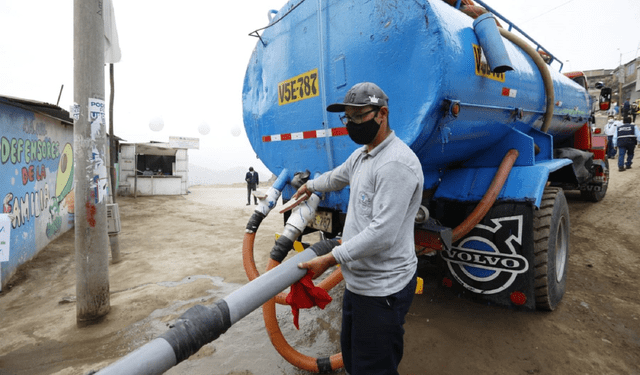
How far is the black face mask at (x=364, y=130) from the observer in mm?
1692

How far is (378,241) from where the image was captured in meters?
1.52

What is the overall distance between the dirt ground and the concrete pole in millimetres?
310

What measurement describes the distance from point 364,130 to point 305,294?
0.92 meters

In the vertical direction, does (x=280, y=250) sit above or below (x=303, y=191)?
below

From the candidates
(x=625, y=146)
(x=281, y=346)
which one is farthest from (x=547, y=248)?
(x=625, y=146)

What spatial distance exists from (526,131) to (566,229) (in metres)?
1.13

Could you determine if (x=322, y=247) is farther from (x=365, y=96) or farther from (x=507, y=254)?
(x=507, y=254)

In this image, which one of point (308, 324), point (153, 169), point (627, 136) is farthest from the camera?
point (153, 169)

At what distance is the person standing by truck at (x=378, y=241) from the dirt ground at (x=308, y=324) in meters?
0.97

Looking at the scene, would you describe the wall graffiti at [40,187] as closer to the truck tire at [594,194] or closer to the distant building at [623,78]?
the truck tire at [594,194]

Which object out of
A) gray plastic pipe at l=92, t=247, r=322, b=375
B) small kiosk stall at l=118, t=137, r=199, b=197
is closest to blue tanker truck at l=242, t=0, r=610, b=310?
gray plastic pipe at l=92, t=247, r=322, b=375

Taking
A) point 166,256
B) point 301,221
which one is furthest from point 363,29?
point 166,256

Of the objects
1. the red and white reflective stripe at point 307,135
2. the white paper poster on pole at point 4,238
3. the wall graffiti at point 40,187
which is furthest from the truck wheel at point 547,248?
the wall graffiti at point 40,187

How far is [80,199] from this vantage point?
3.16m
